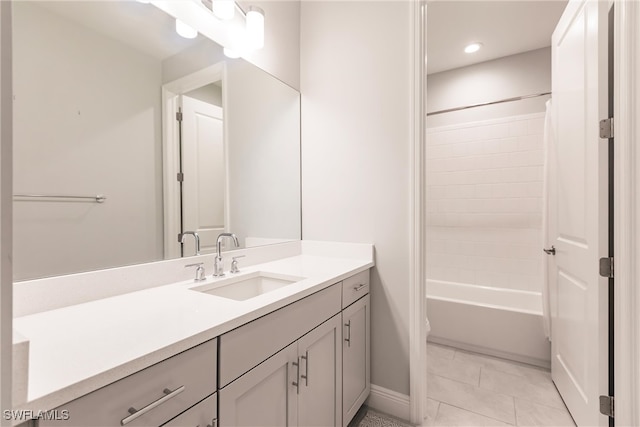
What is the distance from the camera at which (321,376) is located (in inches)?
47.9

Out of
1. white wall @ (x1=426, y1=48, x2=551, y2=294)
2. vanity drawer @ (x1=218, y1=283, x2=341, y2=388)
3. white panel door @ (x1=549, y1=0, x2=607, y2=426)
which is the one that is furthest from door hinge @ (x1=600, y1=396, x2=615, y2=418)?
white wall @ (x1=426, y1=48, x2=551, y2=294)

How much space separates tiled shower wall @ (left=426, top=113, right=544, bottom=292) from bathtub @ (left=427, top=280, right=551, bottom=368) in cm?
18

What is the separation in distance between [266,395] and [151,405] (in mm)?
411

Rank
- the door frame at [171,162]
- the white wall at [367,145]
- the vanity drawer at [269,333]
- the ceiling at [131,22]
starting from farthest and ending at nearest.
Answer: the white wall at [367,145] → the door frame at [171,162] → the ceiling at [131,22] → the vanity drawer at [269,333]

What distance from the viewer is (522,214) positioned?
272cm

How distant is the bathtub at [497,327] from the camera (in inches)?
83.4

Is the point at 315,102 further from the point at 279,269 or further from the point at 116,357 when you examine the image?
the point at 116,357

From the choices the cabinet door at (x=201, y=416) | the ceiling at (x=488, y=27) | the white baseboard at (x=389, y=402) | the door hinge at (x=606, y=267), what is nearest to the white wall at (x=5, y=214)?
the cabinet door at (x=201, y=416)

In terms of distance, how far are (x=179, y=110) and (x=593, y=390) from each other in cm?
229

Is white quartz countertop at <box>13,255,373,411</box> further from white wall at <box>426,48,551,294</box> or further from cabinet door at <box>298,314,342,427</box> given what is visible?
white wall at <box>426,48,551,294</box>

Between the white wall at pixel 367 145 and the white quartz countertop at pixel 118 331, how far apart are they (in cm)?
65

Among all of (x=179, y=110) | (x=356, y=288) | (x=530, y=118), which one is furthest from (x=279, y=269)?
(x=530, y=118)

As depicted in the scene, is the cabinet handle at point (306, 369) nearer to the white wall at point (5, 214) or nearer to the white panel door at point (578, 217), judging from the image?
the white wall at point (5, 214)

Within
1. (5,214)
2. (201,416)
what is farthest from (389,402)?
(5,214)
